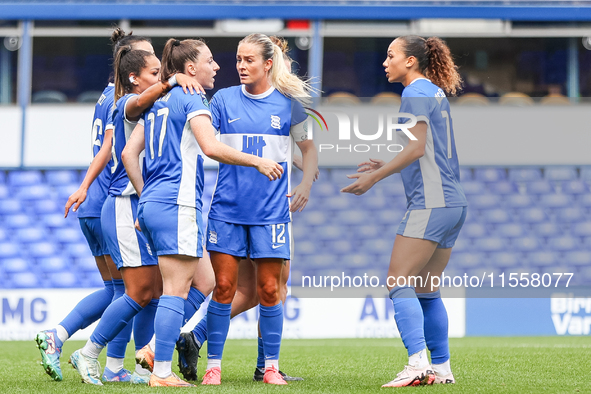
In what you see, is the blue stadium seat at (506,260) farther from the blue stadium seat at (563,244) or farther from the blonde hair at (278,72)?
the blonde hair at (278,72)

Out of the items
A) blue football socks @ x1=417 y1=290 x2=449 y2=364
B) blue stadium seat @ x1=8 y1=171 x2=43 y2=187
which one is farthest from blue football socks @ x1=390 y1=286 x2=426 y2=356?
blue stadium seat @ x1=8 y1=171 x2=43 y2=187

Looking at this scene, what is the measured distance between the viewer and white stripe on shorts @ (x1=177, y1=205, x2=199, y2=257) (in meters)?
3.53

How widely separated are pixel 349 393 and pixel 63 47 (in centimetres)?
911

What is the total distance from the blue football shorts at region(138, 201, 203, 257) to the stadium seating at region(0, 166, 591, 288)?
21.9 feet

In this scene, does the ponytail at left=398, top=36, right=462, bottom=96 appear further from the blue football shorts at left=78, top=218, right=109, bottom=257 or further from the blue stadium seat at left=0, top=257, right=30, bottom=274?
the blue stadium seat at left=0, top=257, right=30, bottom=274

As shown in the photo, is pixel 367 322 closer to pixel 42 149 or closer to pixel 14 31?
pixel 42 149

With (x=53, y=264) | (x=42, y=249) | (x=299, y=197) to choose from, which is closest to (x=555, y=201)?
(x=53, y=264)

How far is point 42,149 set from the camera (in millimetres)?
11000

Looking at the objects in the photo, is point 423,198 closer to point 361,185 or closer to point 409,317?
point 361,185

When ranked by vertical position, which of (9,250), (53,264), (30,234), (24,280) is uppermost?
(30,234)

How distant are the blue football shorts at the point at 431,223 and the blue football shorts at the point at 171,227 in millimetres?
1027

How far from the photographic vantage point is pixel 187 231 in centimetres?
355

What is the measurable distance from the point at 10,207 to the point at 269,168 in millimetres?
8588

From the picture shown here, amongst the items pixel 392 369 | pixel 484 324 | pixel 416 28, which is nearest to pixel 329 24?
pixel 416 28
